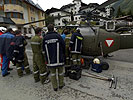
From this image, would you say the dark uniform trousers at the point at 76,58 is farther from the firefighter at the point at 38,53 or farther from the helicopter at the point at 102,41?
the firefighter at the point at 38,53

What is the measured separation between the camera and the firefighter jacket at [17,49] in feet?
10.4

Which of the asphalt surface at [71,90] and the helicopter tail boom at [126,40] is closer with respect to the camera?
the asphalt surface at [71,90]

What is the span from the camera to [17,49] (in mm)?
3189

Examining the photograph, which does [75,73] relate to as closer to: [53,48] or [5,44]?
[53,48]

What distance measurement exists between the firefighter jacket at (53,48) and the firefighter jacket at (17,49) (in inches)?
48.3

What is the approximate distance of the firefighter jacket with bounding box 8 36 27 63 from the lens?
318 cm

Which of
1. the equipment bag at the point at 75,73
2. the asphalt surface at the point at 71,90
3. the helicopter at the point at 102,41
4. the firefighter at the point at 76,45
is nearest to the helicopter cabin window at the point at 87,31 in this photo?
the helicopter at the point at 102,41

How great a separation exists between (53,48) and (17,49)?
4.96ft

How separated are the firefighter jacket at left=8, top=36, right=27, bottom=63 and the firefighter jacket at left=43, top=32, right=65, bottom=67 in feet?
4.02

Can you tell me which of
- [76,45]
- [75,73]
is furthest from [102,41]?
[75,73]

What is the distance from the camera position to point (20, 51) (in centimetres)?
327

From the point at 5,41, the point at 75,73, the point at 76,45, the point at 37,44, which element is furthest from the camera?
the point at 76,45

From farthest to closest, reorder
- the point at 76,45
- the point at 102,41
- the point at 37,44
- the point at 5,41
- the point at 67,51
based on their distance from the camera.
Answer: the point at 67,51, the point at 102,41, the point at 76,45, the point at 5,41, the point at 37,44

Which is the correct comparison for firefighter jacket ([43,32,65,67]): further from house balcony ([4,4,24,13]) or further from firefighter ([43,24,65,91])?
house balcony ([4,4,24,13])
